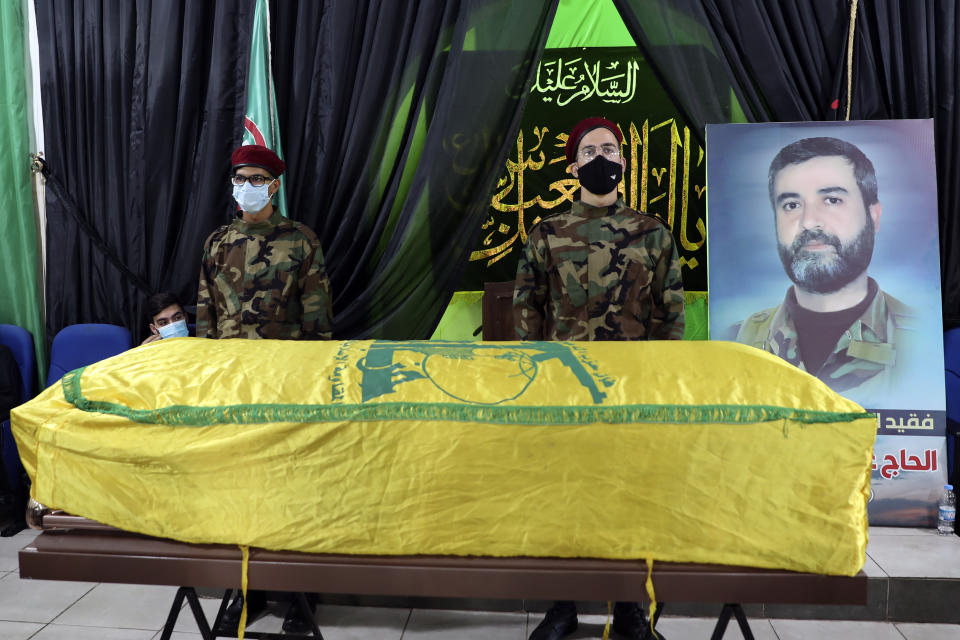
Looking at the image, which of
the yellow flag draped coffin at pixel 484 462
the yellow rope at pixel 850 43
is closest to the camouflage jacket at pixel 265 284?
the yellow flag draped coffin at pixel 484 462

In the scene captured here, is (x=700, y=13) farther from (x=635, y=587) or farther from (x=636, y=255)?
(x=635, y=587)

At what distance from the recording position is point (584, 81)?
286 centimetres

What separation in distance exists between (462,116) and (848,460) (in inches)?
73.2

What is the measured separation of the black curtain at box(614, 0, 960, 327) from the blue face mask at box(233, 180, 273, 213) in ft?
4.80

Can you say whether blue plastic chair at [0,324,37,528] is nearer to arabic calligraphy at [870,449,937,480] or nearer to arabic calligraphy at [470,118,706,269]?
arabic calligraphy at [470,118,706,269]

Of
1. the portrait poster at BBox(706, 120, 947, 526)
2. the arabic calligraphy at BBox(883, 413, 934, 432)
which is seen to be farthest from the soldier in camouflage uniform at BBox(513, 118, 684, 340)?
the arabic calligraphy at BBox(883, 413, 934, 432)

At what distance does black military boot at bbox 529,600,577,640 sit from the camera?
2.06 metres

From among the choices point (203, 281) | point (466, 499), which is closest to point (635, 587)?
point (466, 499)

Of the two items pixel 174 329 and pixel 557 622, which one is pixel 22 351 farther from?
pixel 557 622

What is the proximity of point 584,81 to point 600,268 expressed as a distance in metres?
1.06

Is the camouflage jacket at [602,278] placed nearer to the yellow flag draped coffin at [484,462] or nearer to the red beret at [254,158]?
the yellow flag draped coffin at [484,462]

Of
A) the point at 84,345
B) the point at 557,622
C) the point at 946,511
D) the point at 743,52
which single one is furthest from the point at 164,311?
the point at 946,511

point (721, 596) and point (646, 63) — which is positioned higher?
point (646, 63)

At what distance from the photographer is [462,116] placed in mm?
2715
